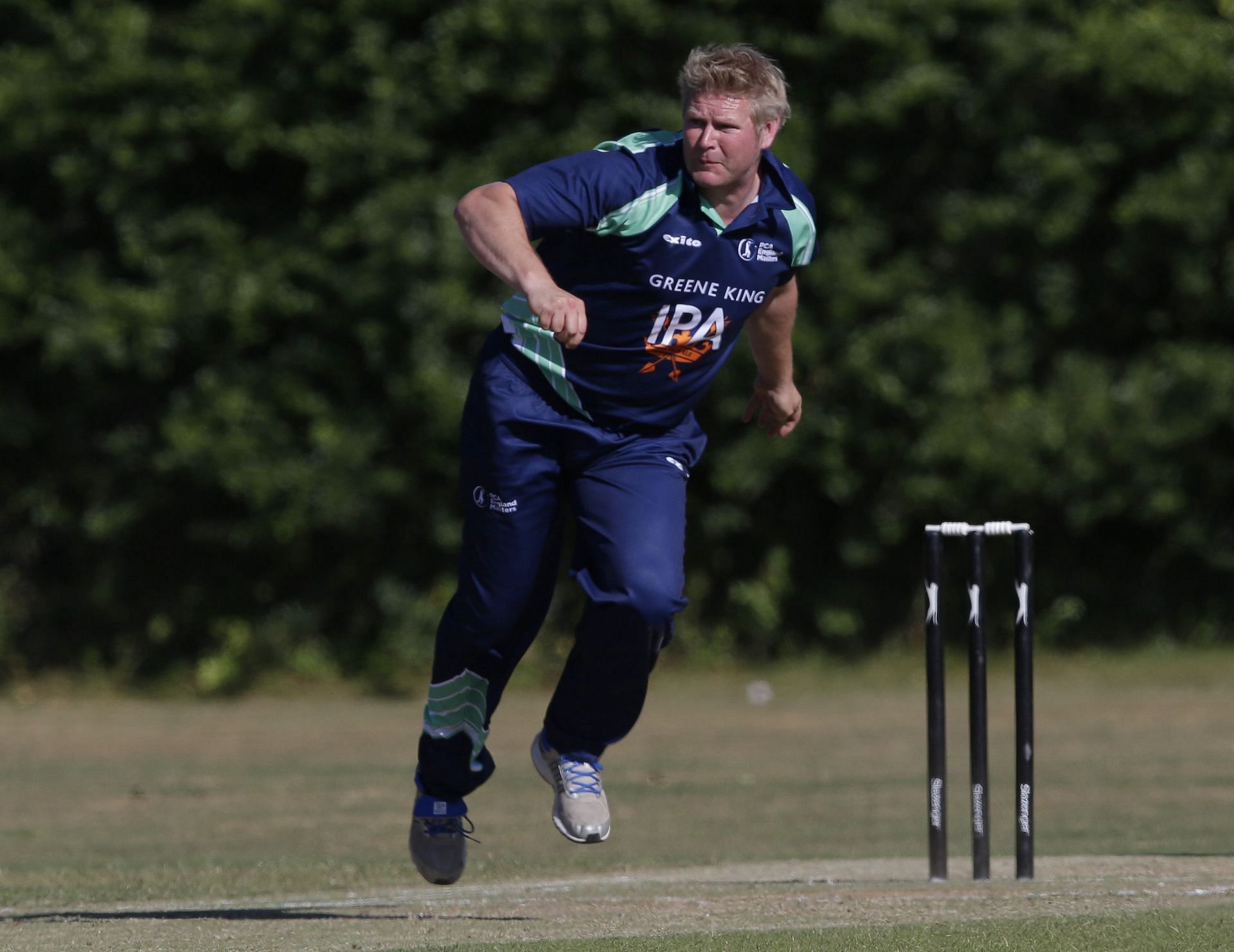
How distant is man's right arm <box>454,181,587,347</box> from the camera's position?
4.74 meters

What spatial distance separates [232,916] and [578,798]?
4.16 feet

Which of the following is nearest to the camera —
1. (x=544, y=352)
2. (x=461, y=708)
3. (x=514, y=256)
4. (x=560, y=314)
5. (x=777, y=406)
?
(x=560, y=314)

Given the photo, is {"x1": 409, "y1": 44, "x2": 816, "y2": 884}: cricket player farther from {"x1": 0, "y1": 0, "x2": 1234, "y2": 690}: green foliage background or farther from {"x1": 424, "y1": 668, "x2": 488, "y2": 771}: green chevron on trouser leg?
{"x1": 0, "y1": 0, "x2": 1234, "y2": 690}: green foliage background

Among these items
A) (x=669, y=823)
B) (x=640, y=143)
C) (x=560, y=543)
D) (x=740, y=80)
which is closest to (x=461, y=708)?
(x=560, y=543)

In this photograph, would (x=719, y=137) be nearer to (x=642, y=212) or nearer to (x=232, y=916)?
(x=642, y=212)

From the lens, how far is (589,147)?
13758mm

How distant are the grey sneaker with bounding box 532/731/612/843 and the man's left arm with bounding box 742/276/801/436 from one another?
4.09 feet

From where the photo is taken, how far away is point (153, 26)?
48.2 feet

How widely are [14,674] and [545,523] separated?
11.6 meters

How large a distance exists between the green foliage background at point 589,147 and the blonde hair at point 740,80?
27.2 ft

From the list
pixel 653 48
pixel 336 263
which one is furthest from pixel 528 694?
pixel 653 48

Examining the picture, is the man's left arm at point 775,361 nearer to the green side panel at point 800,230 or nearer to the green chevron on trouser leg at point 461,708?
the green side panel at point 800,230

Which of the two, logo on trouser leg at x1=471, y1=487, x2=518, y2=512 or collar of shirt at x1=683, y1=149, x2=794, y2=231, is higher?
collar of shirt at x1=683, y1=149, x2=794, y2=231

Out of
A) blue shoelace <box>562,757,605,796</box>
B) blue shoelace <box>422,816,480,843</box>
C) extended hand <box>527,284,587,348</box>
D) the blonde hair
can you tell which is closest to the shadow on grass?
blue shoelace <box>422,816,480,843</box>
